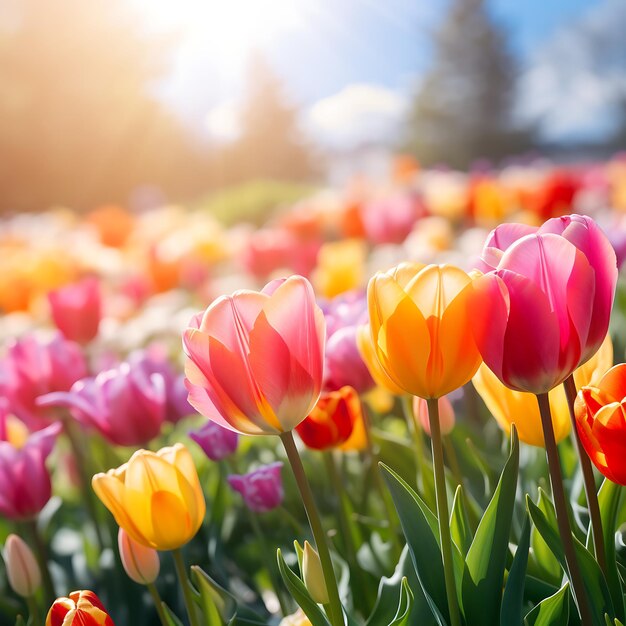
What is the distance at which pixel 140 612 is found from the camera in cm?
181

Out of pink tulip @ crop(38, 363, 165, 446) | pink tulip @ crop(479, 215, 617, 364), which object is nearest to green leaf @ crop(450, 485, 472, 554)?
pink tulip @ crop(479, 215, 617, 364)

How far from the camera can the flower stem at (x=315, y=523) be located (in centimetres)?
100

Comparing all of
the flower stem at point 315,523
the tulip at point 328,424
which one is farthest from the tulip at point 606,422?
the tulip at point 328,424

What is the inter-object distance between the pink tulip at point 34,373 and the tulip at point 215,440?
63 cm

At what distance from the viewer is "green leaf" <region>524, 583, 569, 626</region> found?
1.05 metres

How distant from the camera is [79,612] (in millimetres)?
1060

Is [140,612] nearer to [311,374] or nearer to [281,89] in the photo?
[311,374]

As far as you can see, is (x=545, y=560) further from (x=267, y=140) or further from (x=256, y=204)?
(x=267, y=140)

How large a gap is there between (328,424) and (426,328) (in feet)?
1.40

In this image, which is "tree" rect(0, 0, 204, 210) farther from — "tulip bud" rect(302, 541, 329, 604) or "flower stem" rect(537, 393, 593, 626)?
"flower stem" rect(537, 393, 593, 626)

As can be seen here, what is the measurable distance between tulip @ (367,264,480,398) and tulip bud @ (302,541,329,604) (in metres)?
0.28

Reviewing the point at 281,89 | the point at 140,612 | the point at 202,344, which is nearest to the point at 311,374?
the point at 202,344

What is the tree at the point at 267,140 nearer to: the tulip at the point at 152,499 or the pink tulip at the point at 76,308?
the pink tulip at the point at 76,308

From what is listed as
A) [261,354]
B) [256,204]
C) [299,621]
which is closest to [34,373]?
[299,621]
